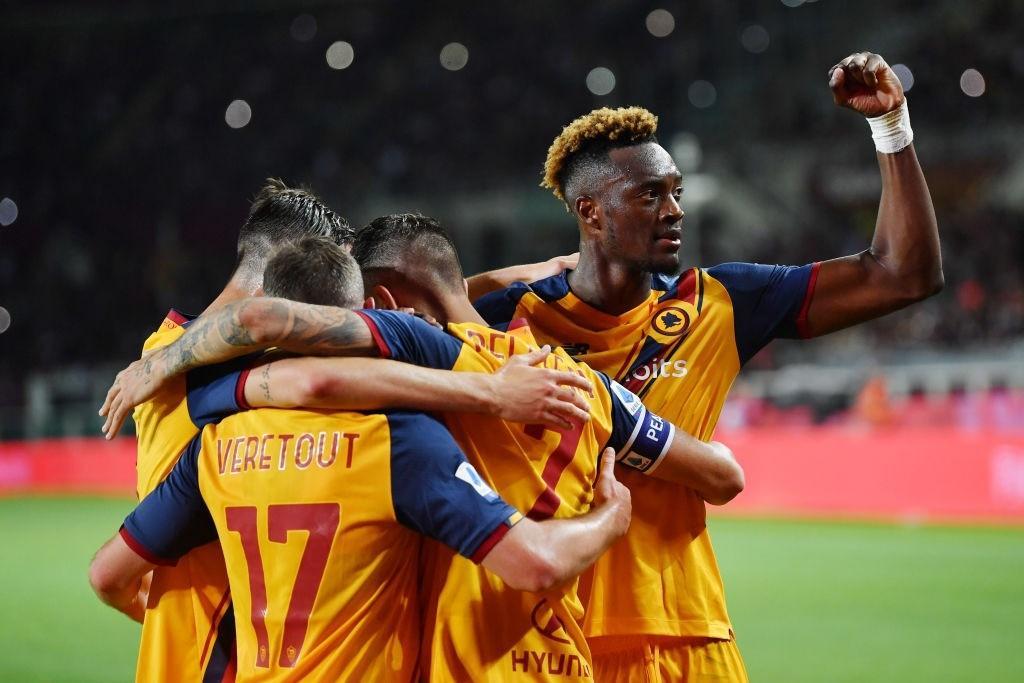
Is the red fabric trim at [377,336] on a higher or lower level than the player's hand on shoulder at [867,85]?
lower

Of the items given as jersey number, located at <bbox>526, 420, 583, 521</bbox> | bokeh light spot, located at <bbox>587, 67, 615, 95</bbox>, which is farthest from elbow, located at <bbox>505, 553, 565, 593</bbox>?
bokeh light spot, located at <bbox>587, 67, 615, 95</bbox>

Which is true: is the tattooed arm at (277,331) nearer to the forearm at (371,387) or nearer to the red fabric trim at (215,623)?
the forearm at (371,387)

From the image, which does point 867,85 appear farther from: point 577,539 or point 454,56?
point 454,56

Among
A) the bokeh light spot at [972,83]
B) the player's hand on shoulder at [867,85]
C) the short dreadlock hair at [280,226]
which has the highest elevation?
the bokeh light spot at [972,83]

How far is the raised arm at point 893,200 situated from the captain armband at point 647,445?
3.18 ft

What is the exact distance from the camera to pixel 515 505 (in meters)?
3.21

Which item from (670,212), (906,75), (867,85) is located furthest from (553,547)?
(906,75)

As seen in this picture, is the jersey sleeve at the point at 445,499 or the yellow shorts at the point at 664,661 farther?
the yellow shorts at the point at 664,661

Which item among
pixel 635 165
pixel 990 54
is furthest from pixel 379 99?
pixel 635 165

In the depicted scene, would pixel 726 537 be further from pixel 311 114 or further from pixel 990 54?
pixel 311 114

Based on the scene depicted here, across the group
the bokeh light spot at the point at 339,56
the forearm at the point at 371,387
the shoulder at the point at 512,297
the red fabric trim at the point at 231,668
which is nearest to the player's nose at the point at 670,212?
the shoulder at the point at 512,297

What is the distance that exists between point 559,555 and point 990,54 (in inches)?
1043

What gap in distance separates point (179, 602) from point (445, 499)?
114cm

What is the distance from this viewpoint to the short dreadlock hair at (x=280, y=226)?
13.9ft
